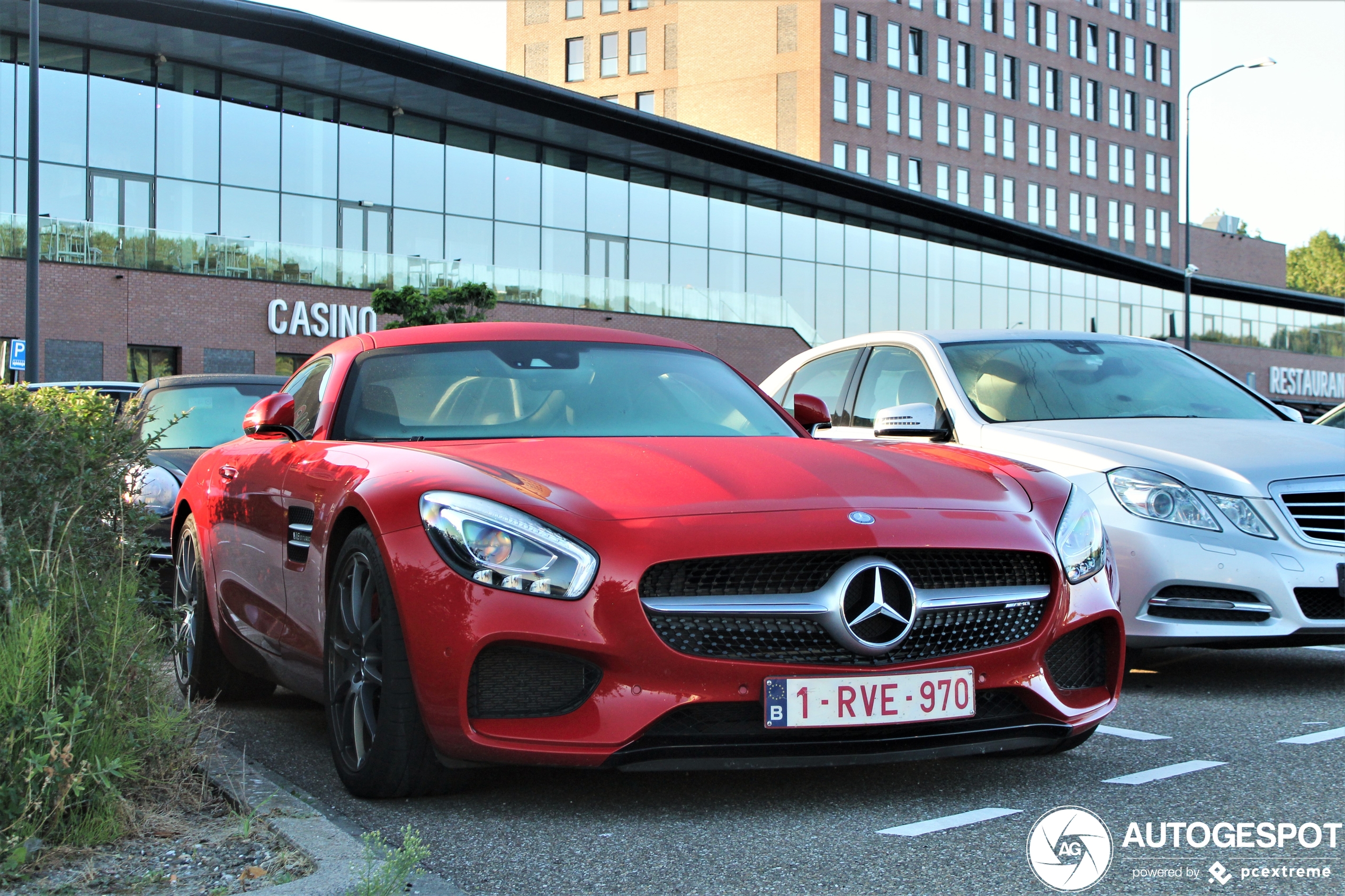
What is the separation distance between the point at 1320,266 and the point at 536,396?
441 feet

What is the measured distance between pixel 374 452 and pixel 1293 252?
14069 centimetres

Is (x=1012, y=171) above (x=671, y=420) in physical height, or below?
above

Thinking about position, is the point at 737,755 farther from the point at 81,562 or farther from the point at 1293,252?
the point at 1293,252

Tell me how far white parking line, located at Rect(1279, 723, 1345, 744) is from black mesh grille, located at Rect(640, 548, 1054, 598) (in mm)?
1667

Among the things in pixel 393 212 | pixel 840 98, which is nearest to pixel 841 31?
pixel 840 98

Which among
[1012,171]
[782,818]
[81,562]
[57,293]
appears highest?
[1012,171]

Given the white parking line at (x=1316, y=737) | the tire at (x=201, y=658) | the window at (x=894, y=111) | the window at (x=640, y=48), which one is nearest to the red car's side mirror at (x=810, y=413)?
the white parking line at (x=1316, y=737)

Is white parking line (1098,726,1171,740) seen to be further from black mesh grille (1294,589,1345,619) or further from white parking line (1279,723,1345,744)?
black mesh grille (1294,589,1345,619)

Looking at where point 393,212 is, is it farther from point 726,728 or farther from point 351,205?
point 726,728

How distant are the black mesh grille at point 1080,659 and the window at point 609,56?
70048mm

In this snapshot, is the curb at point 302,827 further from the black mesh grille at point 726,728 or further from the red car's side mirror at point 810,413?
the red car's side mirror at point 810,413

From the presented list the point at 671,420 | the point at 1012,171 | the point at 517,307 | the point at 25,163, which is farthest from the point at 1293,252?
the point at 671,420

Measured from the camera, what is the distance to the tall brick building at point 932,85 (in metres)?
67.1

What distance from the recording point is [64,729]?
132 inches
